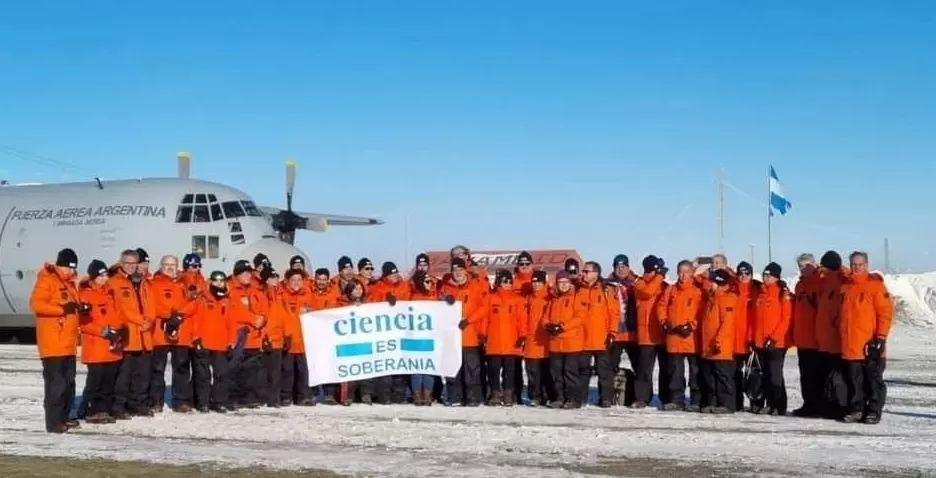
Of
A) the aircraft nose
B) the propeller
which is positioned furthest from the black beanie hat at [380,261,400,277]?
the propeller

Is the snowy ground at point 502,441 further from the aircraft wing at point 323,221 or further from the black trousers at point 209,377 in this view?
the aircraft wing at point 323,221

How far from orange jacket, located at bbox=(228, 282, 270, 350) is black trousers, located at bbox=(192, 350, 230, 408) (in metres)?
0.30

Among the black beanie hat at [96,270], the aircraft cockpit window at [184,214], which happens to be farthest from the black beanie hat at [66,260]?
the aircraft cockpit window at [184,214]

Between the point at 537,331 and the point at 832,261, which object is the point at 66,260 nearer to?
the point at 537,331

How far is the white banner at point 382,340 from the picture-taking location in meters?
13.3

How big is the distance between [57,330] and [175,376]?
2149 mm

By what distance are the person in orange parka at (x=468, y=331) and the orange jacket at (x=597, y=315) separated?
1431 mm

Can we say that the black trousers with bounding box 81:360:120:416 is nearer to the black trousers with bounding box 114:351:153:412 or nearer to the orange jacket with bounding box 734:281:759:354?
the black trousers with bounding box 114:351:153:412

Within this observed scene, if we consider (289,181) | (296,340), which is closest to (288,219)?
(289,181)

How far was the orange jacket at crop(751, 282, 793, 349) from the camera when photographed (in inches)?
481

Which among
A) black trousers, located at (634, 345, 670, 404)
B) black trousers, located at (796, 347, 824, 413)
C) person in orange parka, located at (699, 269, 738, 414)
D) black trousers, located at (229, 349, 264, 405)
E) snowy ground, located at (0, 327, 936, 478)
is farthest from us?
black trousers, located at (634, 345, 670, 404)

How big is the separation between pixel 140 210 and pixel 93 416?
1200 centimetres

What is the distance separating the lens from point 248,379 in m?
12.9

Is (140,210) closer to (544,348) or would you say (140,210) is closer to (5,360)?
(5,360)
